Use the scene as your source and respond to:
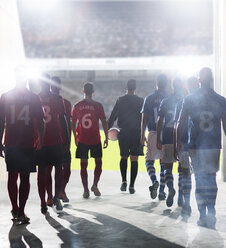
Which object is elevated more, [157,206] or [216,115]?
[216,115]

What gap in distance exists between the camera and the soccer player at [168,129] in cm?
668

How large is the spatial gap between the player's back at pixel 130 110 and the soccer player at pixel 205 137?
2.57m

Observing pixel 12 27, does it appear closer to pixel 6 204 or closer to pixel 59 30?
pixel 6 204

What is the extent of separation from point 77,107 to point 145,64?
97.7ft

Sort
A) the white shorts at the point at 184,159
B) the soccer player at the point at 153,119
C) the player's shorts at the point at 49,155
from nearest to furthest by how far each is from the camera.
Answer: the white shorts at the point at 184,159 → the player's shorts at the point at 49,155 → the soccer player at the point at 153,119

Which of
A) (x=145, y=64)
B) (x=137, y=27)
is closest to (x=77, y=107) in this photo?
(x=145, y=64)

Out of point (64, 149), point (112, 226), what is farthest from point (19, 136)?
point (64, 149)

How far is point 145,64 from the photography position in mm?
37062

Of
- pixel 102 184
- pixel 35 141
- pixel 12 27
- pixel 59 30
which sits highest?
pixel 59 30

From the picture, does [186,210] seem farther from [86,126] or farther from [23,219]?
[86,126]

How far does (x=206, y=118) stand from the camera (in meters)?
5.55

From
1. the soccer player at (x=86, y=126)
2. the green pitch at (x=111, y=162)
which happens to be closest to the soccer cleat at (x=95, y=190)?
the soccer player at (x=86, y=126)

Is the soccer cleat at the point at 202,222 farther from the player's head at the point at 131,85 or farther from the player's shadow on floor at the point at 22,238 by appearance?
the player's head at the point at 131,85

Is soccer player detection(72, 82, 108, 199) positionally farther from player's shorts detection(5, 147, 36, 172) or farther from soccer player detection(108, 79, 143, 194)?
player's shorts detection(5, 147, 36, 172)
